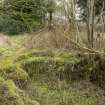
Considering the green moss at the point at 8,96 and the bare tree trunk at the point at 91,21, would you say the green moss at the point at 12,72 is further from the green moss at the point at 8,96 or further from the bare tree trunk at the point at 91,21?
the bare tree trunk at the point at 91,21

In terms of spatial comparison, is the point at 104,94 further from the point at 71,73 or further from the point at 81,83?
the point at 71,73

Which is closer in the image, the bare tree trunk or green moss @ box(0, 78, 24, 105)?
green moss @ box(0, 78, 24, 105)

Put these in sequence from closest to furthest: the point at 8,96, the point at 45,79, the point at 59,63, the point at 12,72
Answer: the point at 8,96
the point at 12,72
the point at 45,79
the point at 59,63

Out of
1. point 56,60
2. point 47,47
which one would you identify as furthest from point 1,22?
point 56,60

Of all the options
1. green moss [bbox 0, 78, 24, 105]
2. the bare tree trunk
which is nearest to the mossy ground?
green moss [bbox 0, 78, 24, 105]

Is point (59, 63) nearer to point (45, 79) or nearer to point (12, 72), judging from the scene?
point (45, 79)

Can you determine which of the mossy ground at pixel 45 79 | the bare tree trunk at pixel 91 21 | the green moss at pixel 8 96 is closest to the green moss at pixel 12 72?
the mossy ground at pixel 45 79

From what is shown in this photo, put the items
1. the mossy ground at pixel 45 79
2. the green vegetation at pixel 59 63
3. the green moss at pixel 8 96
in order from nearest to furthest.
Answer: the green moss at pixel 8 96 → the mossy ground at pixel 45 79 → the green vegetation at pixel 59 63

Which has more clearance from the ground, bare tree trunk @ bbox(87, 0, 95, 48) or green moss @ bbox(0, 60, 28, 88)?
bare tree trunk @ bbox(87, 0, 95, 48)

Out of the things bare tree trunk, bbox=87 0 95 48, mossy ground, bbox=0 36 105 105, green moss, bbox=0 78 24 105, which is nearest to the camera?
green moss, bbox=0 78 24 105

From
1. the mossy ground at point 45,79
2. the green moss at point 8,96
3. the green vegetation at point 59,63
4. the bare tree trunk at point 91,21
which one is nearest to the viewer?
the green moss at point 8,96

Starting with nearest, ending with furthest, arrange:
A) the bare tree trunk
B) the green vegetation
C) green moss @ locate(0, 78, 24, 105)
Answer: green moss @ locate(0, 78, 24, 105), the green vegetation, the bare tree trunk

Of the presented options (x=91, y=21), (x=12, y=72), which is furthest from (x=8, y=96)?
(x=91, y=21)

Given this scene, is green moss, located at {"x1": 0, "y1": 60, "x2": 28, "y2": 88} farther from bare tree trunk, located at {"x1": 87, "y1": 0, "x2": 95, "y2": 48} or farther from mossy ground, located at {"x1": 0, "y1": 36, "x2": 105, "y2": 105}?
bare tree trunk, located at {"x1": 87, "y1": 0, "x2": 95, "y2": 48}
